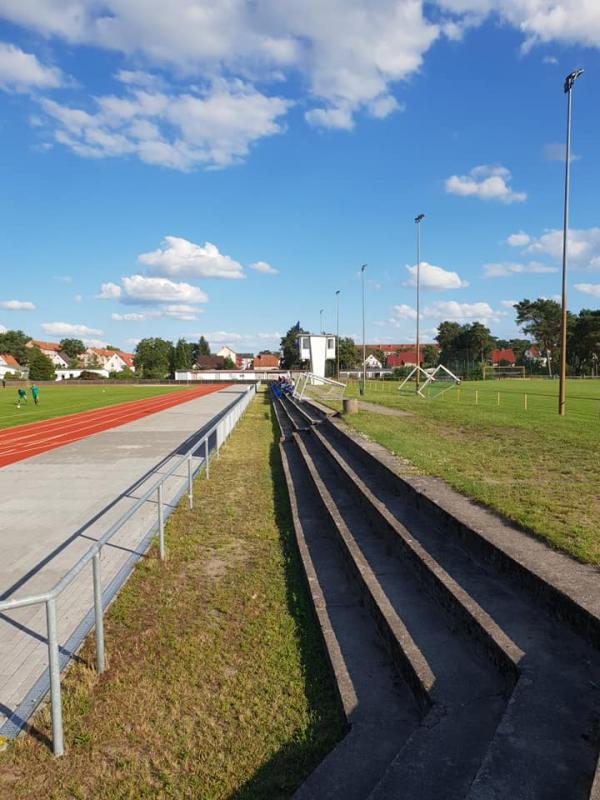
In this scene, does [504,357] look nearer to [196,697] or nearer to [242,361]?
[242,361]

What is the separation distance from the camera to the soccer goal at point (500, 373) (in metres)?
82.7

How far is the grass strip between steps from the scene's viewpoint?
3.31m

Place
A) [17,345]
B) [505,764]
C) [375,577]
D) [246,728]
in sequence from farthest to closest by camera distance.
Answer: [17,345], [375,577], [246,728], [505,764]

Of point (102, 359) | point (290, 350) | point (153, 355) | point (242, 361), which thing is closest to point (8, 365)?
point (153, 355)

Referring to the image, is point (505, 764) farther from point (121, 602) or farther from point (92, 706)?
point (121, 602)

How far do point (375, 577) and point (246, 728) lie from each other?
91.3 inches

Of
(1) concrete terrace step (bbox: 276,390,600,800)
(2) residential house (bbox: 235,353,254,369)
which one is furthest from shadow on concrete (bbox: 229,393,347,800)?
(2) residential house (bbox: 235,353,254,369)

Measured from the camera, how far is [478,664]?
13.0 ft

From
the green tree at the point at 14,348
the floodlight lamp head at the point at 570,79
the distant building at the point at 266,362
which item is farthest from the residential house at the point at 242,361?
the floodlight lamp head at the point at 570,79

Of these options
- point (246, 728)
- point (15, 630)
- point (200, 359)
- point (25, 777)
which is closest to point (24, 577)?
point (15, 630)

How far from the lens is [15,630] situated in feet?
16.7

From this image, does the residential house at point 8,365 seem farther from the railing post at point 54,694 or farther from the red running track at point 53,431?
the railing post at point 54,694

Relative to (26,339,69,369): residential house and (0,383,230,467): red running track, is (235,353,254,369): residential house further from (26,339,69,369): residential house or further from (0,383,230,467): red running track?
(0,383,230,467): red running track

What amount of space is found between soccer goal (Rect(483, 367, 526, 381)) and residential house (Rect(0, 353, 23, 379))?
79.8 meters
